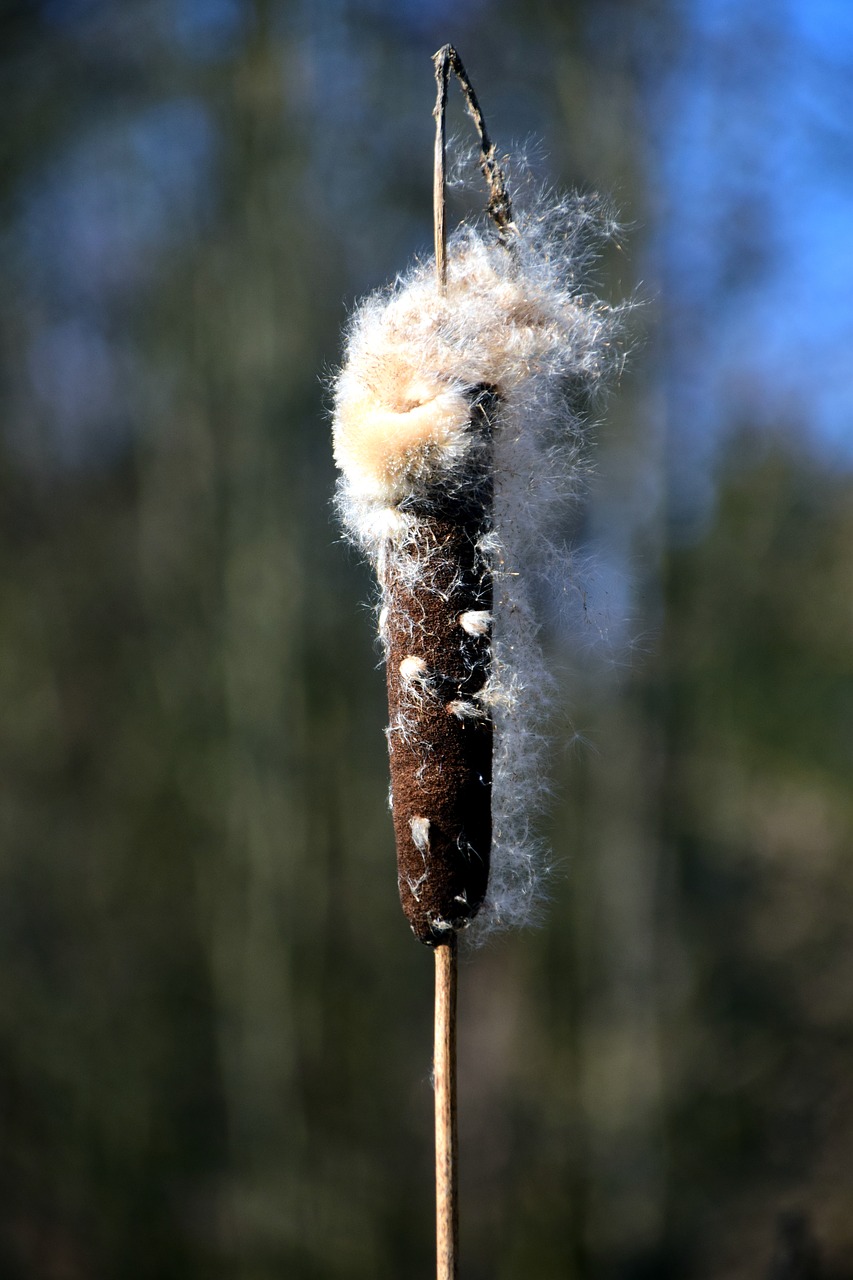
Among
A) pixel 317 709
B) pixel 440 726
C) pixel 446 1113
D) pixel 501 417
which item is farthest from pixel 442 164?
pixel 317 709

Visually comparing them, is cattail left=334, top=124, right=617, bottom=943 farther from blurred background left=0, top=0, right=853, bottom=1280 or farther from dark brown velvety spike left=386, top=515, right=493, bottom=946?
blurred background left=0, top=0, right=853, bottom=1280

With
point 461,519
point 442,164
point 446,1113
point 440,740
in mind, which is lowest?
point 446,1113

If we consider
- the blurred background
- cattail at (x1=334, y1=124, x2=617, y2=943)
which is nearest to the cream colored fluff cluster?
cattail at (x1=334, y1=124, x2=617, y2=943)

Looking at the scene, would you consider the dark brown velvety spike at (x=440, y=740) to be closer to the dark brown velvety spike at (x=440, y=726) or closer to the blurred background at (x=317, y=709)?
the dark brown velvety spike at (x=440, y=726)

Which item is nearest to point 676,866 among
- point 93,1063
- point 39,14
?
point 93,1063

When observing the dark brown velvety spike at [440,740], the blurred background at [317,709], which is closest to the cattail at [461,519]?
the dark brown velvety spike at [440,740]

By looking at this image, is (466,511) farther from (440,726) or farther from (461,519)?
(440,726)

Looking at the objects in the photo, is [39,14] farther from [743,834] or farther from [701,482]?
[743,834]
